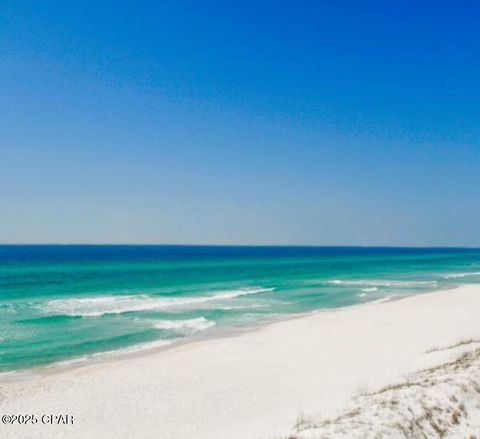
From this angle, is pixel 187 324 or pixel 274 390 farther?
pixel 187 324

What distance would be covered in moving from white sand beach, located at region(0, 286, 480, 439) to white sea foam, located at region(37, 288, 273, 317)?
11.9 metres

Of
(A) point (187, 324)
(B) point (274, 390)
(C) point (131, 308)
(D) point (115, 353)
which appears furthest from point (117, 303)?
(B) point (274, 390)

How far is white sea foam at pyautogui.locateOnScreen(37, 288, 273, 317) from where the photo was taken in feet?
101

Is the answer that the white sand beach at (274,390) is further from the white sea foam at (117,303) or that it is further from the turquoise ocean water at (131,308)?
the white sea foam at (117,303)

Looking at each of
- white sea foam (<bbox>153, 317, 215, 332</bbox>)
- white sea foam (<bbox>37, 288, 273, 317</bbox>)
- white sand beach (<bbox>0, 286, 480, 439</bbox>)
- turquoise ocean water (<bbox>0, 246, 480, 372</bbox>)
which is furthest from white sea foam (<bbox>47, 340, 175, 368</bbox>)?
white sea foam (<bbox>37, 288, 273, 317</bbox>)

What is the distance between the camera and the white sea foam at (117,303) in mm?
30734

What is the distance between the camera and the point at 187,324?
2622 centimetres

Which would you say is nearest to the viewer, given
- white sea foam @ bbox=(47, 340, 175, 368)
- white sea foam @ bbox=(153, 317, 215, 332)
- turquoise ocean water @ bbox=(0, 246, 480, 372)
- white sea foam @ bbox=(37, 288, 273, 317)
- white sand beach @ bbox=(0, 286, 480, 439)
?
white sand beach @ bbox=(0, 286, 480, 439)

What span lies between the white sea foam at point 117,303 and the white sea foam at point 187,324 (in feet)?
17.7

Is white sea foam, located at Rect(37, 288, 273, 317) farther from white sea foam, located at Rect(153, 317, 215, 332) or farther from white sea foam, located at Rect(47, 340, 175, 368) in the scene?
white sea foam, located at Rect(47, 340, 175, 368)

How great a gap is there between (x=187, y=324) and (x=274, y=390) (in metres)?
12.9

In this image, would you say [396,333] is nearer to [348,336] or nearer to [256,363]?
[348,336]

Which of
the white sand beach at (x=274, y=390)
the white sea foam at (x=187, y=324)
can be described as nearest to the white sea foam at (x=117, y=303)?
the white sea foam at (x=187, y=324)

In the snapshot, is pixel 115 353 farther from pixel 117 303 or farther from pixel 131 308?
pixel 117 303
